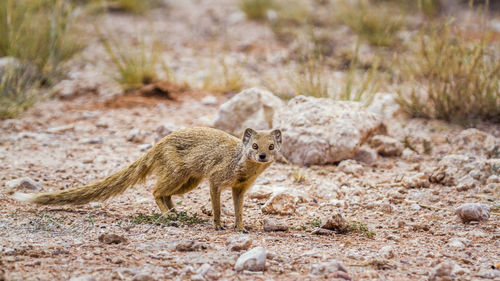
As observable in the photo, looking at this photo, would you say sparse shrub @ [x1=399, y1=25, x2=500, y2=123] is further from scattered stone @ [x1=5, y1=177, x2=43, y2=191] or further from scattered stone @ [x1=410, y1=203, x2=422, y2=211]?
scattered stone @ [x1=5, y1=177, x2=43, y2=191]

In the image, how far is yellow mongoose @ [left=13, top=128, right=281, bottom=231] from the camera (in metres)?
3.80

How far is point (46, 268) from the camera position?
2826 mm

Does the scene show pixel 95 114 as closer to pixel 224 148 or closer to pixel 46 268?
pixel 224 148

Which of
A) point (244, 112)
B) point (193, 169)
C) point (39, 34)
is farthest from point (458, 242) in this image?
point (39, 34)

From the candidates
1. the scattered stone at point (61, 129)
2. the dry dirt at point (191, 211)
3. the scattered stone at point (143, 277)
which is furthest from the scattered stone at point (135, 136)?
the scattered stone at point (143, 277)

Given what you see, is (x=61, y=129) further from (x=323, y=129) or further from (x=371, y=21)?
(x=371, y=21)

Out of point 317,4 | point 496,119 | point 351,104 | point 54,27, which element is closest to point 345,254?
point 351,104

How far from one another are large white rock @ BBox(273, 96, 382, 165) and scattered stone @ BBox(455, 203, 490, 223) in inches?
60.6

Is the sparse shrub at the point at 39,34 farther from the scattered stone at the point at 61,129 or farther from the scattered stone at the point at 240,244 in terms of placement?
the scattered stone at the point at 240,244

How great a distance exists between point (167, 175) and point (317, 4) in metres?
10.3

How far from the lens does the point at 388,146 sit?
5785 millimetres

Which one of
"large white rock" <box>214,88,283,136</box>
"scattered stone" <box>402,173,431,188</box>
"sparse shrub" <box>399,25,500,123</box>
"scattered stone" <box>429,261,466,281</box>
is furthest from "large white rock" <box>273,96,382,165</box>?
"scattered stone" <box>429,261,466,281</box>

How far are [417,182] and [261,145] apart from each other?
1979 mm

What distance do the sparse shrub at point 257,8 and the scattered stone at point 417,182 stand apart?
7651 mm
